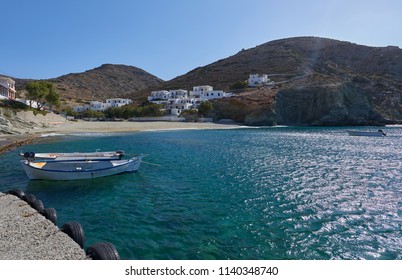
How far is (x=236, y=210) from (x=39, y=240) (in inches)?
383

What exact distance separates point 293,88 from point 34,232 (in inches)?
5048

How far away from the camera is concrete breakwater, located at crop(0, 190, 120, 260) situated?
7711 millimetres

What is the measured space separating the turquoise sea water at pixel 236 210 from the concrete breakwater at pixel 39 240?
1590mm

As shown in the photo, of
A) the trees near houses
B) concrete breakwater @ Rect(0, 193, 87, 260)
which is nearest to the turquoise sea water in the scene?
concrete breakwater @ Rect(0, 193, 87, 260)

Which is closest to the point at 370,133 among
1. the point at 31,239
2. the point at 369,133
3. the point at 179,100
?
the point at 369,133

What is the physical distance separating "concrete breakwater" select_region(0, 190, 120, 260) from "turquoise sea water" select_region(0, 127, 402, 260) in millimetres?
1590

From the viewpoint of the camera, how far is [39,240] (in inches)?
337

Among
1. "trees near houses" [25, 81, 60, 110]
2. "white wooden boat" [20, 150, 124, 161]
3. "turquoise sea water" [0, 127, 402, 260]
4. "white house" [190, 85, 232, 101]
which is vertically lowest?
"turquoise sea water" [0, 127, 402, 260]

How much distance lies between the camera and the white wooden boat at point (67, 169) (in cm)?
2019

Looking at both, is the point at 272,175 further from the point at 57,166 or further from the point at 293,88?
the point at 293,88

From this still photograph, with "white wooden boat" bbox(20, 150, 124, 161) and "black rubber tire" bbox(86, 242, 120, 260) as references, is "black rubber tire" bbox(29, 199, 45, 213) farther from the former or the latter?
"white wooden boat" bbox(20, 150, 124, 161)

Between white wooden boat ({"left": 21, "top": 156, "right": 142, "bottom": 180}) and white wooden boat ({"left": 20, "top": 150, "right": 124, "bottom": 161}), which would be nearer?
white wooden boat ({"left": 21, "top": 156, "right": 142, "bottom": 180})

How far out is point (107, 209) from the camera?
14.5 meters

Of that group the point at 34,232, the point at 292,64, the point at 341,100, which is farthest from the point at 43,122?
the point at 292,64
